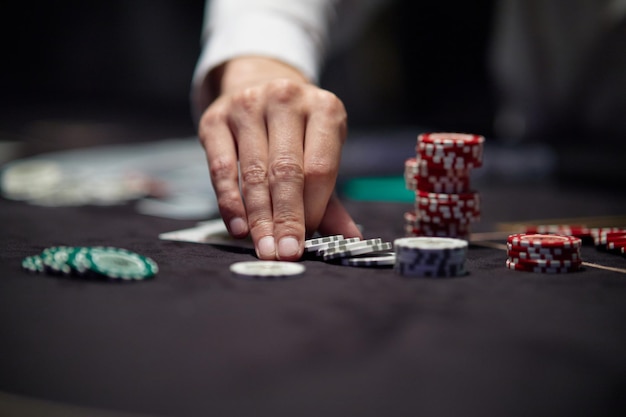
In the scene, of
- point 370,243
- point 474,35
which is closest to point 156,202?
point 370,243

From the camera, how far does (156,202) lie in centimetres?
297

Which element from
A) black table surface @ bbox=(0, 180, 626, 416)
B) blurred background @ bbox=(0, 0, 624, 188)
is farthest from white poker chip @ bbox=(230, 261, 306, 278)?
blurred background @ bbox=(0, 0, 624, 188)

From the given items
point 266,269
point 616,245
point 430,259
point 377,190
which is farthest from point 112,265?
point 377,190

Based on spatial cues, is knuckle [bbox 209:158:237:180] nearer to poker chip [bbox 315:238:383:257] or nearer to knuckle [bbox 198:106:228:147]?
knuckle [bbox 198:106:228:147]

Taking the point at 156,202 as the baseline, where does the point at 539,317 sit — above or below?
below

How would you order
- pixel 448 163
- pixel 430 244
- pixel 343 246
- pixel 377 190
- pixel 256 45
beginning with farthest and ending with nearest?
pixel 377 190 < pixel 256 45 < pixel 448 163 < pixel 343 246 < pixel 430 244

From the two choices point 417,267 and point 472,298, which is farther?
point 417,267

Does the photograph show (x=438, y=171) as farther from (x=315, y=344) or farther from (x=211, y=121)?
(x=315, y=344)

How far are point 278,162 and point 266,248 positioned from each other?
0.24 metres

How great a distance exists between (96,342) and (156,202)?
1.79m

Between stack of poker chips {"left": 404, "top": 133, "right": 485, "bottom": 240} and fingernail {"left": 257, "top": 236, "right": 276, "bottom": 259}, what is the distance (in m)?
0.48

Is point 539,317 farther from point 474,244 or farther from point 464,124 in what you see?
point 464,124

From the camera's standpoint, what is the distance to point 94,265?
1516 mm

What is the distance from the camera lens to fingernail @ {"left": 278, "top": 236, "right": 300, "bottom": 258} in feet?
5.83
